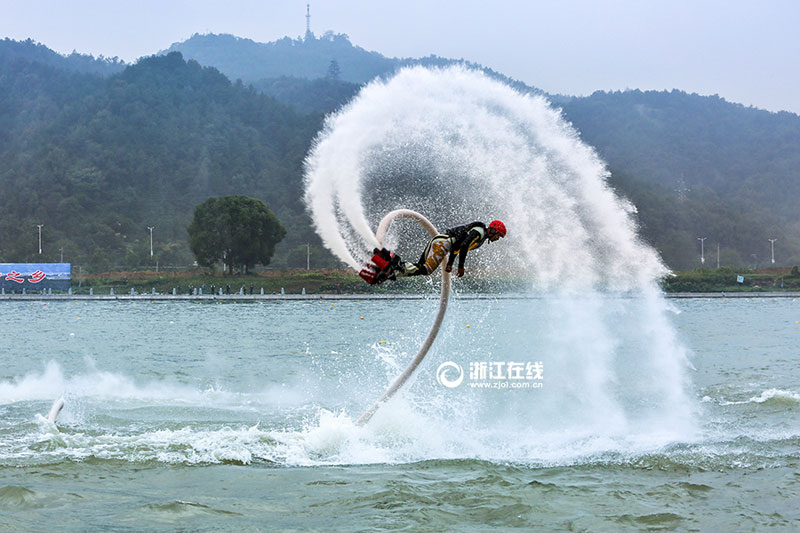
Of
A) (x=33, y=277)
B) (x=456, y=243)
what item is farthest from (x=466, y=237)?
(x=33, y=277)

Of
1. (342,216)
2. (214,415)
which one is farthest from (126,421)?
(342,216)

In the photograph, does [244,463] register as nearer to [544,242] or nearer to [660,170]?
[544,242]

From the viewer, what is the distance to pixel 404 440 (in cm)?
1576

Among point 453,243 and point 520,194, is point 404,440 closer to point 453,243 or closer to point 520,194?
point 453,243

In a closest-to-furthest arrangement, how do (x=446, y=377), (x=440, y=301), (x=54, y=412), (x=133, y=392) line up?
(x=440, y=301), (x=54, y=412), (x=133, y=392), (x=446, y=377)

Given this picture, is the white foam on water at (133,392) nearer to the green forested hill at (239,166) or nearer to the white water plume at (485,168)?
the white water plume at (485,168)

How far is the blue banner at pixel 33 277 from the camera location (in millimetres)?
91312

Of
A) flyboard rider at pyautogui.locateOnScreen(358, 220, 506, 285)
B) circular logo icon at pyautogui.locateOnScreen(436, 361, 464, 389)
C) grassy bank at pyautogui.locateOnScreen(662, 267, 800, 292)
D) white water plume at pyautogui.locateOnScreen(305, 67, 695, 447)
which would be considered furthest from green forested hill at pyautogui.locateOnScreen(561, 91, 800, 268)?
flyboard rider at pyautogui.locateOnScreen(358, 220, 506, 285)

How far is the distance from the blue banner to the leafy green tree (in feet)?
53.4

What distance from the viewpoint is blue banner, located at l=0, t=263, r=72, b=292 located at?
9131 centimetres

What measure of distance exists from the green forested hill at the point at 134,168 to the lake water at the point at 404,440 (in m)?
102

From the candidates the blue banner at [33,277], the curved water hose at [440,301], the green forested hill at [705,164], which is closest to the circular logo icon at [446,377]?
the curved water hose at [440,301]

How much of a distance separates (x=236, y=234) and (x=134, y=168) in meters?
86.9

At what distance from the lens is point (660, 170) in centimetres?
15388
